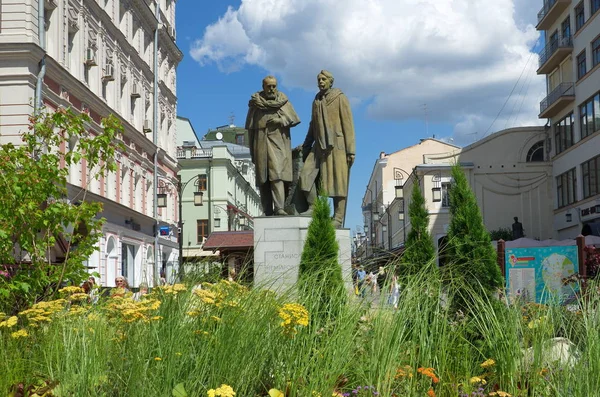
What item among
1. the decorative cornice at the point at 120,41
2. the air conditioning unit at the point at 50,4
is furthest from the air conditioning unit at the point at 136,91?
the air conditioning unit at the point at 50,4

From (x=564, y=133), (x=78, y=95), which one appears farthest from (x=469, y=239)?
(x=564, y=133)

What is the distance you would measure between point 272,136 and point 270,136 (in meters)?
0.03

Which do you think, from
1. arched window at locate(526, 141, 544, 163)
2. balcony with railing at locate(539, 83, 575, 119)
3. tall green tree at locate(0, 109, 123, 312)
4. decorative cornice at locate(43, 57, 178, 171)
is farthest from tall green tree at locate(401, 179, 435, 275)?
arched window at locate(526, 141, 544, 163)

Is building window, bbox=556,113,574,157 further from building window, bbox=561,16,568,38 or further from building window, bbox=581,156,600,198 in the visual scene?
building window, bbox=561,16,568,38

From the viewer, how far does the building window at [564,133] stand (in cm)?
4294

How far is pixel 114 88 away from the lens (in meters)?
38.3

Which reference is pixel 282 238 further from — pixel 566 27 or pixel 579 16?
pixel 566 27

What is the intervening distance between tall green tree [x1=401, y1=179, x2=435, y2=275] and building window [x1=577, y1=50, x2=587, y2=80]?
31.8 m

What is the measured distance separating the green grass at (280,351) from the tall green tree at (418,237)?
3.60 meters

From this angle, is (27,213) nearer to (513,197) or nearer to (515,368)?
(515,368)

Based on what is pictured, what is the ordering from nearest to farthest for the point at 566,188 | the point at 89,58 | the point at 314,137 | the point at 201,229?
the point at 314,137, the point at 89,58, the point at 566,188, the point at 201,229

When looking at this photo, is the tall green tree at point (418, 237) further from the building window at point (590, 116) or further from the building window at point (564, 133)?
the building window at point (564, 133)

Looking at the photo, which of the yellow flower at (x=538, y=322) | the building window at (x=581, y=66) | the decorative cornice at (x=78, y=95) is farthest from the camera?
the building window at (x=581, y=66)

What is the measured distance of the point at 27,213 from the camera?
30.3ft
